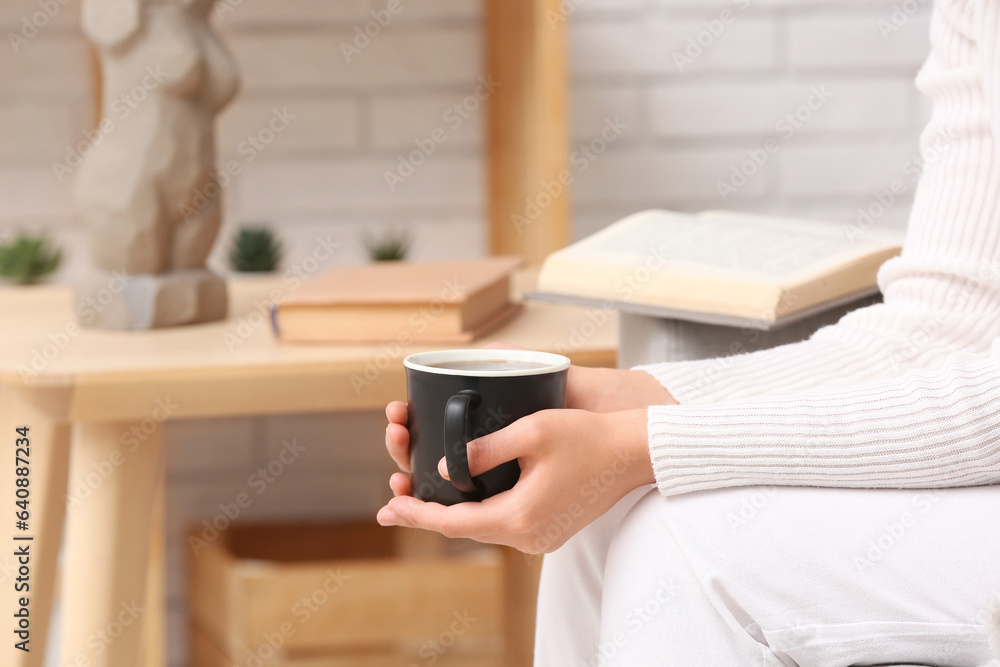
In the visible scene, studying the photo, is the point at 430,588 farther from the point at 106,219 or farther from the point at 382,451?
the point at 106,219

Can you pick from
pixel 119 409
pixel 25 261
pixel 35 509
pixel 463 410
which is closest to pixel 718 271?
pixel 463 410

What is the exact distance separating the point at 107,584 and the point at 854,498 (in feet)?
1.55

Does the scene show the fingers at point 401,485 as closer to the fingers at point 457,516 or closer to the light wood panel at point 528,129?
the fingers at point 457,516

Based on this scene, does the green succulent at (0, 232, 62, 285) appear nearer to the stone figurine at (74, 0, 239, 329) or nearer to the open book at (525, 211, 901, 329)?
the stone figurine at (74, 0, 239, 329)

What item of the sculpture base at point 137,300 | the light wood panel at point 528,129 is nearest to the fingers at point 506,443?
the sculpture base at point 137,300

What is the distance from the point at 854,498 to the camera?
0.46 meters

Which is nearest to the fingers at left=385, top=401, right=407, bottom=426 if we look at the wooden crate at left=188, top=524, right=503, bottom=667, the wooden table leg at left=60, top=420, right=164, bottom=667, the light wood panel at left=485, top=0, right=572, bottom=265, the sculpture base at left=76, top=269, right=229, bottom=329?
the wooden table leg at left=60, top=420, right=164, bottom=667

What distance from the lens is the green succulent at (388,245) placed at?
1.20 meters

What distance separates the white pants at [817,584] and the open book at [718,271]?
20 cm

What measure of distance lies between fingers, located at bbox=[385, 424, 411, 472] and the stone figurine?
0.36 meters

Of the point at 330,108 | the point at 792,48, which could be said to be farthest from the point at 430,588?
the point at 792,48

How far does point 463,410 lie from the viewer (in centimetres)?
45

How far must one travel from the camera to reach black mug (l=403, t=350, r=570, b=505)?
0.45 metres

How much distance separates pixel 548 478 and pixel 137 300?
47cm
